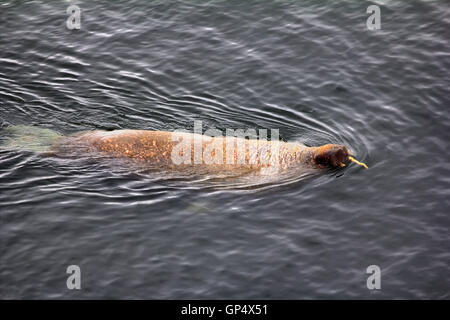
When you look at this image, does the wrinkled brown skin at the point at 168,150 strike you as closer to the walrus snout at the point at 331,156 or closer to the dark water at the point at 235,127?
the walrus snout at the point at 331,156

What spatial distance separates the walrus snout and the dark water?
0.25 m

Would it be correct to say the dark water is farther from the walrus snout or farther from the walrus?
the walrus

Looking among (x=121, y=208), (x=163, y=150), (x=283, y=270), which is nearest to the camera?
(x=283, y=270)

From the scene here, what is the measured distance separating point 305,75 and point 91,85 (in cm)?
472

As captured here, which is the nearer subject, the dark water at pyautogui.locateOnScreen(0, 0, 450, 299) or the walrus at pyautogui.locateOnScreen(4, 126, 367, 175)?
the dark water at pyautogui.locateOnScreen(0, 0, 450, 299)

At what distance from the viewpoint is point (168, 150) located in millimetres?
11508

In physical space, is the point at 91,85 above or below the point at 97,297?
above

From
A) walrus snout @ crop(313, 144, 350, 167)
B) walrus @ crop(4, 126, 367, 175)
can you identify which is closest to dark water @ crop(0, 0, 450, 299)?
walrus snout @ crop(313, 144, 350, 167)

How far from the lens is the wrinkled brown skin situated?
37.4ft

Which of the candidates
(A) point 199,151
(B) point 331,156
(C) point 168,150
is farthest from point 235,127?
(B) point 331,156

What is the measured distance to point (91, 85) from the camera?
14141 millimetres

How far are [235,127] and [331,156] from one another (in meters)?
2.22

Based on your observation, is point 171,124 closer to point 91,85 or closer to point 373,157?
point 91,85
